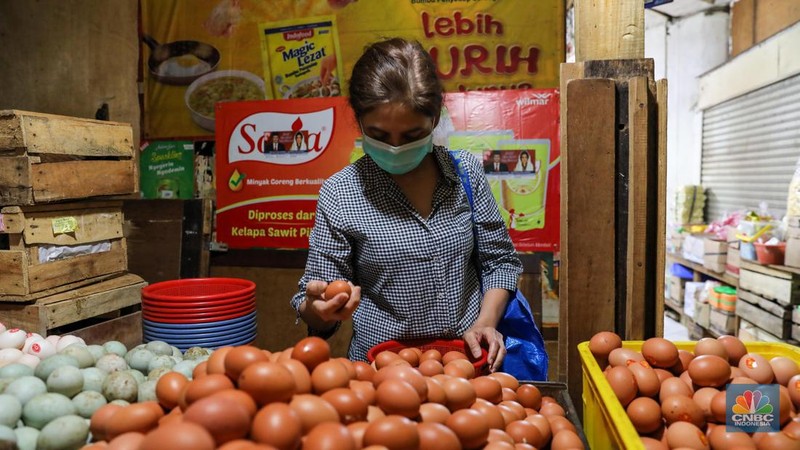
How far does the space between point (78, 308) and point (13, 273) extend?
38 centimetres

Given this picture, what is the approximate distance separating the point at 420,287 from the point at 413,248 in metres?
0.14

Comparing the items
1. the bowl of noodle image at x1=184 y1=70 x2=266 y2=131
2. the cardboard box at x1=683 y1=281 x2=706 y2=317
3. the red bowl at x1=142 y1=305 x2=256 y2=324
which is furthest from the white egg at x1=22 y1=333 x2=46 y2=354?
the cardboard box at x1=683 y1=281 x2=706 y2=317

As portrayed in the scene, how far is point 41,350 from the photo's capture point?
1.85m

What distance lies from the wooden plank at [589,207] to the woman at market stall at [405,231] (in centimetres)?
24

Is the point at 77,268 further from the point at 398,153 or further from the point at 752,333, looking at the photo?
the point at 752,333

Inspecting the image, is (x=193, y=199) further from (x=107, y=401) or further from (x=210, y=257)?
(x=107, y=401)

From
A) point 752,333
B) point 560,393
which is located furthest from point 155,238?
point 752,333

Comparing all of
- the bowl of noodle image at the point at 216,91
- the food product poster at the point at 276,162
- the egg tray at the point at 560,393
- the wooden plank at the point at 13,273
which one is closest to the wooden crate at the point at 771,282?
the food product poster at the point at 276,162

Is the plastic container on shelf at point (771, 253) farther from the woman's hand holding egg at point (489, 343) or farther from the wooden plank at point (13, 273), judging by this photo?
the wooden plank at point (13, 273)

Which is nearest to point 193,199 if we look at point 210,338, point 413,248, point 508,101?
point 210,338

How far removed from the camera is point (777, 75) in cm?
559

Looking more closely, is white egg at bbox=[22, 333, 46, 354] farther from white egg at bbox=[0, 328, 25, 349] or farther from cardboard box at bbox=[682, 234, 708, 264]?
cardboard box at bbox=[682, 234, 708, 264]

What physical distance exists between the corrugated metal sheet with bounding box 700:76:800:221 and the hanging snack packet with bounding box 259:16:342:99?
4.42 m

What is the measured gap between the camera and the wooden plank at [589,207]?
199cm
